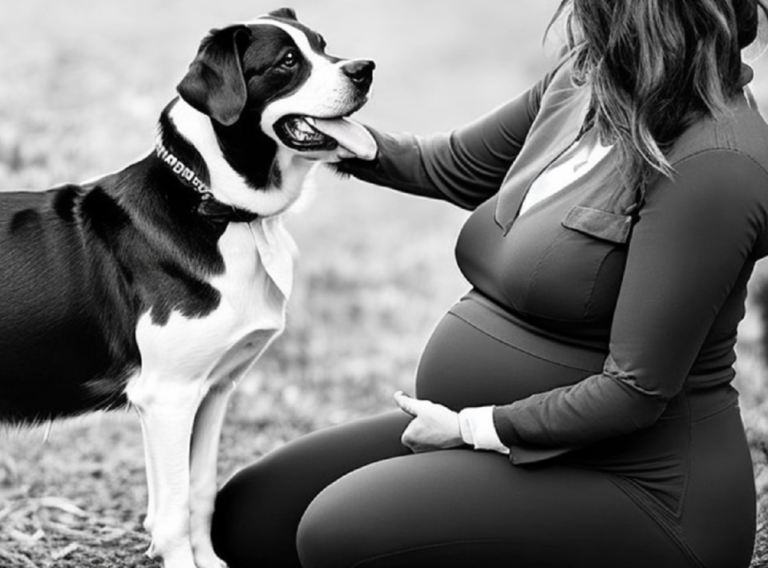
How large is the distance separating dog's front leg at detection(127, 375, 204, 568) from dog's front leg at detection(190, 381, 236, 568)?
12cm

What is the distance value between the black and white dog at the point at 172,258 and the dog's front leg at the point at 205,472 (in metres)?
0.11

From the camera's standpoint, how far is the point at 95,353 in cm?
277

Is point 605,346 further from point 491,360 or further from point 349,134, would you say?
point 349,134

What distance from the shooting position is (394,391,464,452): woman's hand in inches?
96.0

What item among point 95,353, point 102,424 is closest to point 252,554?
point 95,353

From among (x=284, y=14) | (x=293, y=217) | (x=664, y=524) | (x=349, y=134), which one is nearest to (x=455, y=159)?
(x=349, y=134)

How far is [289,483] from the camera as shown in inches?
113

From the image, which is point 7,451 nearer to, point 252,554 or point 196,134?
point 252,554

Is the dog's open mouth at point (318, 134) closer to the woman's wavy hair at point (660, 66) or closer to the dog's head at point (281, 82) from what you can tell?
the dog's head at point (281, 82)

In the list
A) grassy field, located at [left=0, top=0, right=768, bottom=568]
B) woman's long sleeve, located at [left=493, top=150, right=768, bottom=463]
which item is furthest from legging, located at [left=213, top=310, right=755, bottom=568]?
grassy field, located at [left=0, top=0, right=768, bottom=568]

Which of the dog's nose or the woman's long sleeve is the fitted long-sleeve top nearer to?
the woman's long sleeve

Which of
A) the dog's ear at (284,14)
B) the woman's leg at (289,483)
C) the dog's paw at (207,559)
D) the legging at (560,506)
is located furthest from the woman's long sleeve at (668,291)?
the dog's ear at (284,14)

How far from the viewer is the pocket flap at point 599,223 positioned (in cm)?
228

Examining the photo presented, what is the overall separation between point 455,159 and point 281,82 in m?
0.48
